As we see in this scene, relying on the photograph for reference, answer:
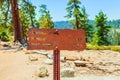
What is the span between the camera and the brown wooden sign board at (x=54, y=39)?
676 centimetres

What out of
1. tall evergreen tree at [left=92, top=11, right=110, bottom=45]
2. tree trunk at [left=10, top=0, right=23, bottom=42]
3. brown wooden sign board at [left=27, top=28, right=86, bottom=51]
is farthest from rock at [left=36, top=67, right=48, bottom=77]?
tall evergreen tree at [left=92, top=11, right=110, bottom=45]

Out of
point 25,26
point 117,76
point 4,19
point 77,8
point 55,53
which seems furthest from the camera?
point 25,26

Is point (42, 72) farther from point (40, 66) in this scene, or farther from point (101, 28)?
point (101, 28)

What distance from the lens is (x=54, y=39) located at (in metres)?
6.83

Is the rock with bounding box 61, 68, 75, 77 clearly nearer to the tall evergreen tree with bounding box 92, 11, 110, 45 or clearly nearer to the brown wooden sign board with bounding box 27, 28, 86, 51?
the brown wooden sign board with bounding box 27, 28, 86, 51

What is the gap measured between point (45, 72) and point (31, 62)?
2.80m

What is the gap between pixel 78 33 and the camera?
678cm

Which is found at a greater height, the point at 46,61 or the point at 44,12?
the point at 44,12

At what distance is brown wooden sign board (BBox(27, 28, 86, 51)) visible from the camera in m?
6.76

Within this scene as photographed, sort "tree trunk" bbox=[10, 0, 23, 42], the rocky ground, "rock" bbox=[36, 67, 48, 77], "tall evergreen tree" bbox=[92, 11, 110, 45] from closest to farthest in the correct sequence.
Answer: "rock" bbox=[36, 67, 48, 77] → the rocky ground → "tree trunk" bbox=[10, 0, 23, 42] → "tall evergreen tree" bbox=[92, 11, 110, 45]

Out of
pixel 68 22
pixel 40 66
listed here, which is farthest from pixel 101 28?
pixel 40 66

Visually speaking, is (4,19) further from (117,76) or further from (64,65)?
(117,76)

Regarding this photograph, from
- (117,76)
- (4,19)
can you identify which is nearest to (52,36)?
(117,76)

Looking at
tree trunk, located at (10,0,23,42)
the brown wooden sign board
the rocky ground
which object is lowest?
the rocky ground
